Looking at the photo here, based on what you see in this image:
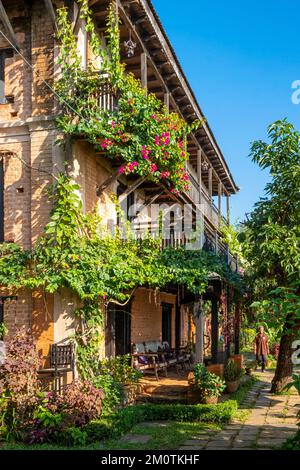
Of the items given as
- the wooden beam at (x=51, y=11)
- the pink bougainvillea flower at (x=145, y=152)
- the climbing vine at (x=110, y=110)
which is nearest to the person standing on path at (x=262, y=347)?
the climbing vine at (x=110, y=110)

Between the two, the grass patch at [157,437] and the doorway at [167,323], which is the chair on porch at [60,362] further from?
the doorway at [167,323]

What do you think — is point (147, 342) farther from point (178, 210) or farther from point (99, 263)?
point (99, 263)

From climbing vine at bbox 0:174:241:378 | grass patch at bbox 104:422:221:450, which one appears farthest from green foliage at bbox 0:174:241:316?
grass patch at bbox 104:422:221:450

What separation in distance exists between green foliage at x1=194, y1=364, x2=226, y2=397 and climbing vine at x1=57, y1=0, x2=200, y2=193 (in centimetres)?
447

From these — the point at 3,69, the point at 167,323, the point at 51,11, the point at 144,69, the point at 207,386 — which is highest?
the point at 51,11

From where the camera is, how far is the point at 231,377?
1370 cm

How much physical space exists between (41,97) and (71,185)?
2180mm

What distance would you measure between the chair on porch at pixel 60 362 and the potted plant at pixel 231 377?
4.79m

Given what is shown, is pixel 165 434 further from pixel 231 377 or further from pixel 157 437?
pixel 231 377

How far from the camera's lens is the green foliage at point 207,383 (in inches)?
437

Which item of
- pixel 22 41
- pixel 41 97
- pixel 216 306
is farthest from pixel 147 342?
pixel 22 41

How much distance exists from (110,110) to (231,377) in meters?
7.36

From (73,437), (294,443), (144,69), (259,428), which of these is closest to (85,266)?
(73,437)

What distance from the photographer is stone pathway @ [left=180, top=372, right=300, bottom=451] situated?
830 centimetres
